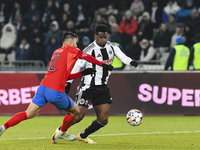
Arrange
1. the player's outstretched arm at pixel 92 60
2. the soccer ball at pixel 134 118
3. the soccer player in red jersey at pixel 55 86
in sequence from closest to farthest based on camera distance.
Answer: the player's outstretched arm at pixel 92 60 < the soccer player in red jersey at pixel 55 86 < the soccer ball at pixel 134 118

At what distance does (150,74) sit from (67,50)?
6175mm

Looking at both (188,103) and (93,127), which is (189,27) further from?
(93,127)

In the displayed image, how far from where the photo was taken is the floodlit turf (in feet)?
25.7

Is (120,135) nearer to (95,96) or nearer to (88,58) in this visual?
(95,96)

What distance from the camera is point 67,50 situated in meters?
7.59

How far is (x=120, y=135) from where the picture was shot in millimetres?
9453

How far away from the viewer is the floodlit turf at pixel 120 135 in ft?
25.7

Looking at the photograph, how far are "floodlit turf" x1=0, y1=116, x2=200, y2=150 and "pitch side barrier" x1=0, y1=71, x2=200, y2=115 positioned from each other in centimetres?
51

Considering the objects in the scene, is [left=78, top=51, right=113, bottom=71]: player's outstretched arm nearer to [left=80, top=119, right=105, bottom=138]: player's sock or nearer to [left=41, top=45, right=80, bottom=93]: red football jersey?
[left=41, top=45, right=80, bottom=93]: red football jersey

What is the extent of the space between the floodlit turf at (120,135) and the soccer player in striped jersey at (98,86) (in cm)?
38

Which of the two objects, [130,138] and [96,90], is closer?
[96,90]

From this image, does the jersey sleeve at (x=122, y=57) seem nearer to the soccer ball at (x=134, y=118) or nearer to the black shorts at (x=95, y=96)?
the black shorts at (x=95, y=96)

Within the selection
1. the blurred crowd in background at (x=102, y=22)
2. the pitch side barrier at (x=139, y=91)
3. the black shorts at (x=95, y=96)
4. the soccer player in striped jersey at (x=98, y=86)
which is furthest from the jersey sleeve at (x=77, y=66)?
the blurred crowd in background at (x=102, y=22)

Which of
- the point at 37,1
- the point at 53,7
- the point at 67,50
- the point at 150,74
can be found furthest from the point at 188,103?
the point at 37,1
